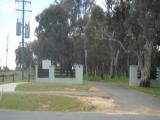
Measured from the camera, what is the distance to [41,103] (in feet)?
87.3

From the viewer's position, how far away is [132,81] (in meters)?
48.5

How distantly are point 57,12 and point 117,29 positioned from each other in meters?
35.6

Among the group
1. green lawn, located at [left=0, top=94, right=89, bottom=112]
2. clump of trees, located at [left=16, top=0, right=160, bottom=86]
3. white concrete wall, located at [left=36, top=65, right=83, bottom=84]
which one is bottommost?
green lawn, located at [left=0, top=94, right=89, bottom=112]

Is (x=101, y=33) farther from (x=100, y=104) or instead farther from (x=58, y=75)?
(x=100, y=104)

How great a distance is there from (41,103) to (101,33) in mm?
25826

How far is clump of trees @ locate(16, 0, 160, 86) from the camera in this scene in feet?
133

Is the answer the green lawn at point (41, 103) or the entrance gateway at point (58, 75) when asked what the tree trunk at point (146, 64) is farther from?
the green lawn at point (41, 103)

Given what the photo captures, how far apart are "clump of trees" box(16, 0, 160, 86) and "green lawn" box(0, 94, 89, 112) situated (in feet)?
34.3

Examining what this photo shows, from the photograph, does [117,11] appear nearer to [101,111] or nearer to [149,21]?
[149,21]

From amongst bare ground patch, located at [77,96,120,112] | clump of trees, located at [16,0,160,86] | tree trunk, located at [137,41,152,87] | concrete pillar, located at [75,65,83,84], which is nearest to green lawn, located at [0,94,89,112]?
bare ground patch, located at [77,96,120,112]

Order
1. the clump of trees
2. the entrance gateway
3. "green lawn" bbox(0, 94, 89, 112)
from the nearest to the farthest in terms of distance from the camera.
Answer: "green lawn" bbox(0, 94, 89, 112)
the clump of trees
the entrance gateway

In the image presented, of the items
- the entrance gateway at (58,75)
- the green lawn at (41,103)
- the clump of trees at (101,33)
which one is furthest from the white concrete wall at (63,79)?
the green lawn at (41,103)

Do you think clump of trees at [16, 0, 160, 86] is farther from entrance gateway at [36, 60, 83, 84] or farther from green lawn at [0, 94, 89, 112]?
green lawn at [0, 94, 89, 112]

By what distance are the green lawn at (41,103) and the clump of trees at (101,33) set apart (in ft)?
34.3
